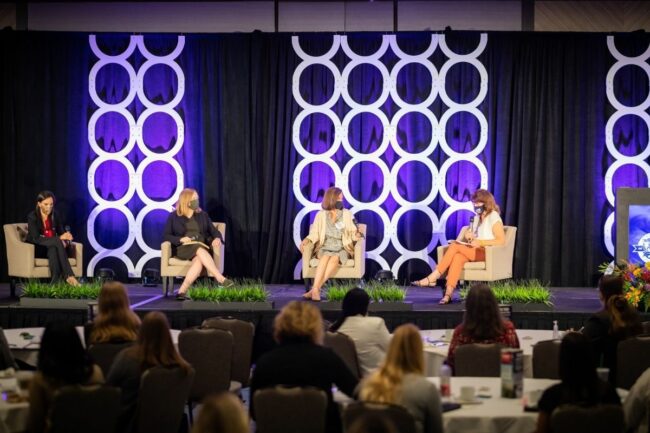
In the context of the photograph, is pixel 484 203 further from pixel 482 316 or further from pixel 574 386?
pixel 574 386

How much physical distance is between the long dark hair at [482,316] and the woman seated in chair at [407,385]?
1169 millimetres

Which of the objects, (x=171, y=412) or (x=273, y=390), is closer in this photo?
(x=273, y=390)

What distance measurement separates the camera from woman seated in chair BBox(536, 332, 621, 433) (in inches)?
146

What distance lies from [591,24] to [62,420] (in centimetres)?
890

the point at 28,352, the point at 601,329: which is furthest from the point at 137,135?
the point at 601,329

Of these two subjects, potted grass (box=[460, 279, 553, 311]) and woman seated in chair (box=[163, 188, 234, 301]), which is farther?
woman seated in chair (box=[163, 188, 234, 301])

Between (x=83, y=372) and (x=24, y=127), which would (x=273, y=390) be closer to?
(x=83, y=372)

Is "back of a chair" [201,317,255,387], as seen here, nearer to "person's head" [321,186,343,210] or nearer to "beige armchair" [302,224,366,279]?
"beige armchair" [302,224,366,279]

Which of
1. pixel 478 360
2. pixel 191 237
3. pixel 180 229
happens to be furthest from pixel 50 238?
pixel 478 360

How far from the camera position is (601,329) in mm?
5527

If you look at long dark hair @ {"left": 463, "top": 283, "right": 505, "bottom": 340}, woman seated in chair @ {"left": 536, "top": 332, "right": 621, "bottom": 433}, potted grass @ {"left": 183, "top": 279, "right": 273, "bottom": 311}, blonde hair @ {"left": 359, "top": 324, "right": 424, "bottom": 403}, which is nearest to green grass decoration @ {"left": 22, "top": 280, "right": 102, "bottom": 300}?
potted grass @ {"left": 183, "top": 279, "right": 273, "bottom": 311}

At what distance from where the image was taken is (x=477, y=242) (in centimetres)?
910

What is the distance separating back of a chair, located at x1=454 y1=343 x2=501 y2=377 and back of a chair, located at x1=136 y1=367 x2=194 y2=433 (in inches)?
55.7

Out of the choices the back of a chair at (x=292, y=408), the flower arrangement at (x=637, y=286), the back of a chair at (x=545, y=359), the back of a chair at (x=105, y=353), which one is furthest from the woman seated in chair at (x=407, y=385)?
the flower arrangement at (x=637, y=286)
